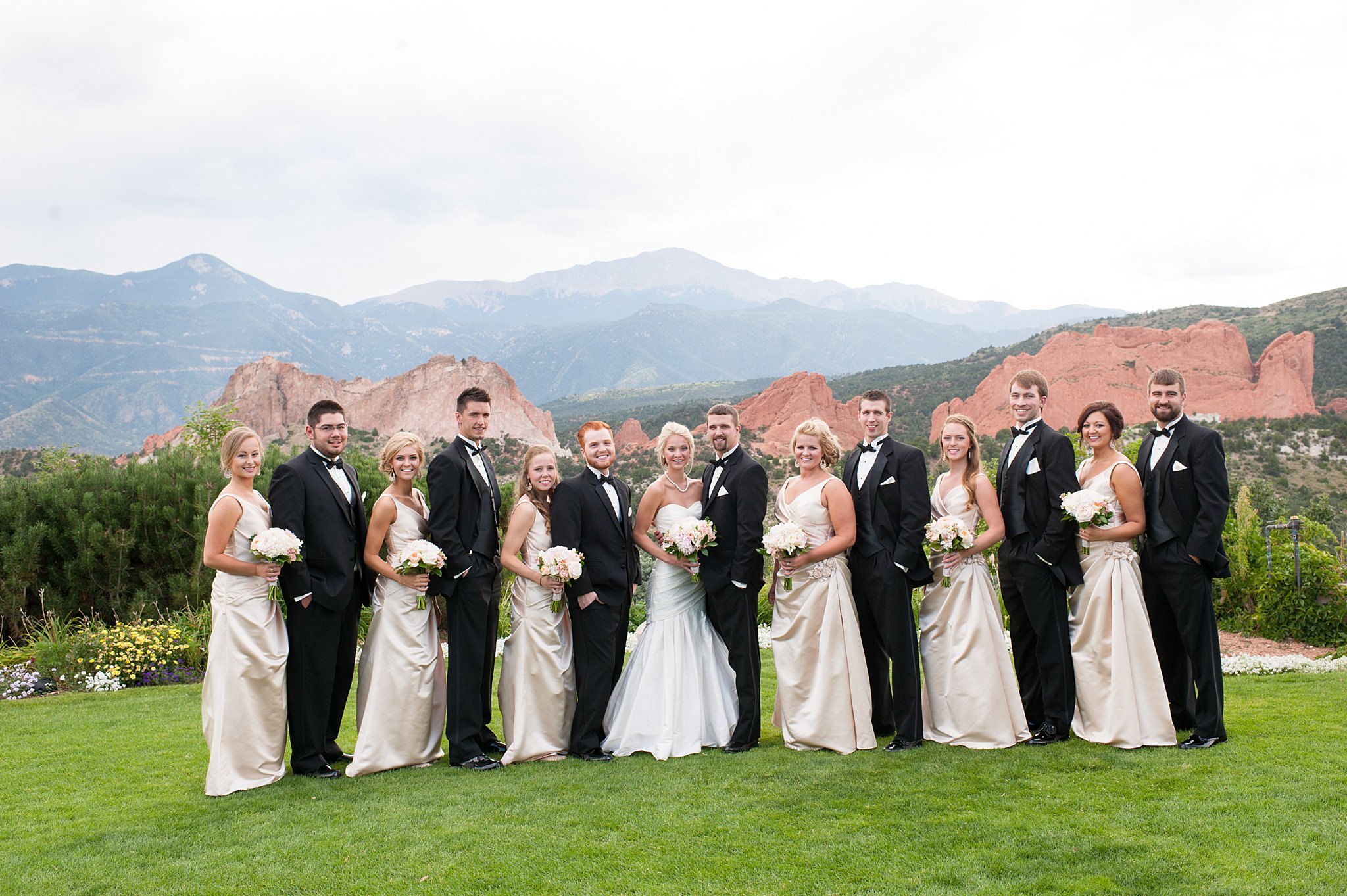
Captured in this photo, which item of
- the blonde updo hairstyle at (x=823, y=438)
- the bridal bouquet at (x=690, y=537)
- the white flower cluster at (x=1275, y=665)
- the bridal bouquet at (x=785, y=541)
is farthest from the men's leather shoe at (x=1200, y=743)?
the white flower cluster at (x=1275, y=665)

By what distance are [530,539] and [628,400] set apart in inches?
4307

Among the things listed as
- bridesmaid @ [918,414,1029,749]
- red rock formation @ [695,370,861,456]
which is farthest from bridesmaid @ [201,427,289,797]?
red rock formation @ [695,370,861,456]

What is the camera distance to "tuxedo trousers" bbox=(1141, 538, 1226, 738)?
5.59 m

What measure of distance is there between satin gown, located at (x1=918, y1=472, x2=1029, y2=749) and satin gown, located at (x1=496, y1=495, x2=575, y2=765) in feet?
8.20

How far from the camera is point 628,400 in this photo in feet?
378

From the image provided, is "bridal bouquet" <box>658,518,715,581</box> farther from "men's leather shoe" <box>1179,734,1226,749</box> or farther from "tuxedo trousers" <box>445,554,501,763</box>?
"men's leather shoe" <box>1179,734,1226,749</box>

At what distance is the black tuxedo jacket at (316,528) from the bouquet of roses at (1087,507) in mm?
4747

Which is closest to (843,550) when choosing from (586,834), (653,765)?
(653,765)

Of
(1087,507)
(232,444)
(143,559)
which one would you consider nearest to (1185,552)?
(1087,507)

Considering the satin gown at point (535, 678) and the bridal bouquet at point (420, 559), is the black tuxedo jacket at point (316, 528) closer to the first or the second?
the bridal bouquet at point (420, 559)

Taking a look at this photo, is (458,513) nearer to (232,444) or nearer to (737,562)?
(232,444)

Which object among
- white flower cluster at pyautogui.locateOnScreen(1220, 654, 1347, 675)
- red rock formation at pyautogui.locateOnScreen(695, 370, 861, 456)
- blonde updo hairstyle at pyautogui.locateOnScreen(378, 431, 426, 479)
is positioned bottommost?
white flower cluster at pyautogui.locateOnScreen(1220, 654, 1347, 675)

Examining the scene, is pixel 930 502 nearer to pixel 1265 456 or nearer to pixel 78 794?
pixel 78 794

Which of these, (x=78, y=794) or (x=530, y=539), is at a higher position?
(x=530, y=539)
